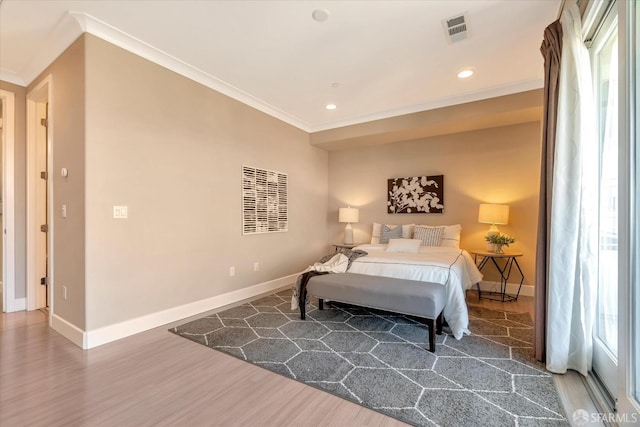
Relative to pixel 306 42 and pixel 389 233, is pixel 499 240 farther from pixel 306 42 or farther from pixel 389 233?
pixel 306 42

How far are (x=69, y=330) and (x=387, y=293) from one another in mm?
2884

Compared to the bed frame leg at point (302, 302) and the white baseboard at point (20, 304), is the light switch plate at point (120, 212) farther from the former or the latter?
the white baseboard at point (20, 304)

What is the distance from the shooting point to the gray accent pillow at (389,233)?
471cm

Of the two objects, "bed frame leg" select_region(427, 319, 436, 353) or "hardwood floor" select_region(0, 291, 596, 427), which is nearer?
"hardwood floor" select_region(0, 291, 596, 427)

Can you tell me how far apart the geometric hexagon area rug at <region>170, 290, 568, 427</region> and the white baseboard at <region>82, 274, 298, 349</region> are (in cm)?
22

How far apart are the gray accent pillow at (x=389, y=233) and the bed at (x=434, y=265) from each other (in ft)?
0.05

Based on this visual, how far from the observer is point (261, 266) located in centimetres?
418

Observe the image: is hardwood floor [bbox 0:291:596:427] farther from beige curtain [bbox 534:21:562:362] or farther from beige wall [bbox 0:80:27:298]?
beige curtain [bbox 534:21:562:362]

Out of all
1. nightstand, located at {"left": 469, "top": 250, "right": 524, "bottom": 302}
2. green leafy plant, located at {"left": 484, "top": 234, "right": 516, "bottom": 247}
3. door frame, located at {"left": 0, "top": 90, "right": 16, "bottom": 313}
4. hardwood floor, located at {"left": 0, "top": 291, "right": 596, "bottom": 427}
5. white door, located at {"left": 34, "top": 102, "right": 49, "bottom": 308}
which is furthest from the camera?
nightstand, located at {"left": 469, "top": 250, "right": 524, "bottom": 302}

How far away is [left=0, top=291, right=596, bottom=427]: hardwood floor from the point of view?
5.24 ft

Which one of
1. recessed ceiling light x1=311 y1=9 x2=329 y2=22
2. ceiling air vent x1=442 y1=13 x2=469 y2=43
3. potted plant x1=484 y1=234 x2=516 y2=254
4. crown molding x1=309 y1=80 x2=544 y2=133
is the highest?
ceiling air vent x1=442 y1=13 x2=469 y2=43

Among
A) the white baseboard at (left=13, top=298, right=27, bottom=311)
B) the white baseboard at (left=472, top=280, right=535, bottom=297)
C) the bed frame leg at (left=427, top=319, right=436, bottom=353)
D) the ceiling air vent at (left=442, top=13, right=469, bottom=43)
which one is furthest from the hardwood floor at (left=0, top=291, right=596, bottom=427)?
the white baseboard at (left=472, top=280, right=535, bottom=297)

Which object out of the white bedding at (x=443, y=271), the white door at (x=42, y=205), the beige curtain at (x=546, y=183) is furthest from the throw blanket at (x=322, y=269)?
the white door at (x=42, y=205)

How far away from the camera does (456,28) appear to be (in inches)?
98.3
